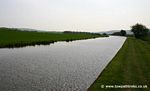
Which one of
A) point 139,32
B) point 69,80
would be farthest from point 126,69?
point 139,32

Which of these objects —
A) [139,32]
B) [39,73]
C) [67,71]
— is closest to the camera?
[39,73]

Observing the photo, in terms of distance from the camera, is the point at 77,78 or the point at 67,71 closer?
the point at 77,78

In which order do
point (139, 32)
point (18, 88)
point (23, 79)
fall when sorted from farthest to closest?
point (139, 32)
point (23, 79)
point (18, 88)

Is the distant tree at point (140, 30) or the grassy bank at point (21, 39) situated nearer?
the grassy bank at point (21, 39)

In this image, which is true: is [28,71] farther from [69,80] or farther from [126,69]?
[126,69]

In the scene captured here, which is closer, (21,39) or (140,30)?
(21,39)

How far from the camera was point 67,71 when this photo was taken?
22.4 meters

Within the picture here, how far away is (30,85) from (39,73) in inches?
180

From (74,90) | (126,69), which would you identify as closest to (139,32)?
(126,69)

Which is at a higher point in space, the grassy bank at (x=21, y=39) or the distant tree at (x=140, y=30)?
the distant tree at (x=140, y=30)

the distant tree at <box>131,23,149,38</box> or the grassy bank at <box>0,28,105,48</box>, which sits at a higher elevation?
the distant tree at <box>131,23,149,38</box>

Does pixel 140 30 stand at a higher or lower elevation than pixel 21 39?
higher

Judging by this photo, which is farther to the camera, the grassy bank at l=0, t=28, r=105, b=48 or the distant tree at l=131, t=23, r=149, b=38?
the distant tree at l=131, t=23, r=149, b=38

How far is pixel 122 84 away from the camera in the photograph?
16.2 meters
